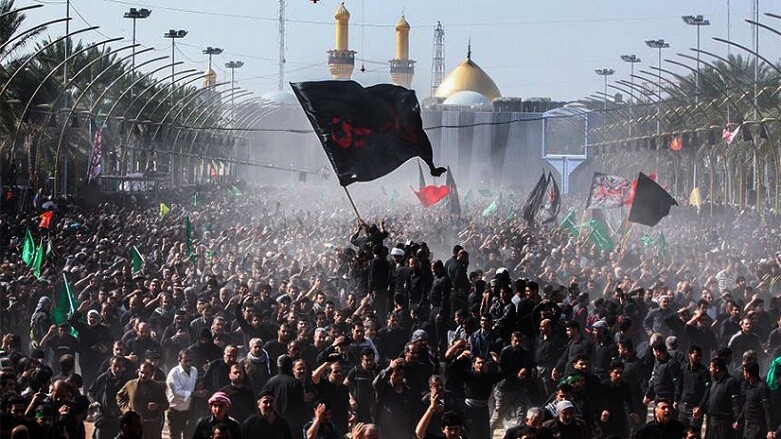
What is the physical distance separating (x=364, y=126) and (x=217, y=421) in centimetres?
1093

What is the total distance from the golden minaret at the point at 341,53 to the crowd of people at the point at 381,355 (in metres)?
126

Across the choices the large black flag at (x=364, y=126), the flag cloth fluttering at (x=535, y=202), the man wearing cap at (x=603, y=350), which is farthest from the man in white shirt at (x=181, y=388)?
the flag cloth fluttering at (x=535, y=202)

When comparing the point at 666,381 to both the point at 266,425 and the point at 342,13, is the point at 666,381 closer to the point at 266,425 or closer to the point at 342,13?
the point at 266,425

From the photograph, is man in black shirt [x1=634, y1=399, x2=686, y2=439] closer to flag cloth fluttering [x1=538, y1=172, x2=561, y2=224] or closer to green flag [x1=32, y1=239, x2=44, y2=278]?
green flag [x1=32, y1=239, x2=44, y2=278]

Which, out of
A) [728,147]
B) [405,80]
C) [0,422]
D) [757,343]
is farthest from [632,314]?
[405,80]

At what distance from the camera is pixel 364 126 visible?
2023 cm

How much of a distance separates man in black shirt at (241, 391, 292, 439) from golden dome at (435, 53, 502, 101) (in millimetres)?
142309

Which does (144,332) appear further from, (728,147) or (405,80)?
(405,80)

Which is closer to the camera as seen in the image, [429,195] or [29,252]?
[29,252]

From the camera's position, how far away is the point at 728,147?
5831 cm

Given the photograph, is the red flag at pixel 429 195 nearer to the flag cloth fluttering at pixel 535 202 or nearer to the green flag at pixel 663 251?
the flag cloth fluttering at pixel 535 202

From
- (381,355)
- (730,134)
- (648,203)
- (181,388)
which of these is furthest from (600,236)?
(730,134)

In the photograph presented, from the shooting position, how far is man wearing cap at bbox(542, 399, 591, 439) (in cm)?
970

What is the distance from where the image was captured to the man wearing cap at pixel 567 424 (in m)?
9.70
